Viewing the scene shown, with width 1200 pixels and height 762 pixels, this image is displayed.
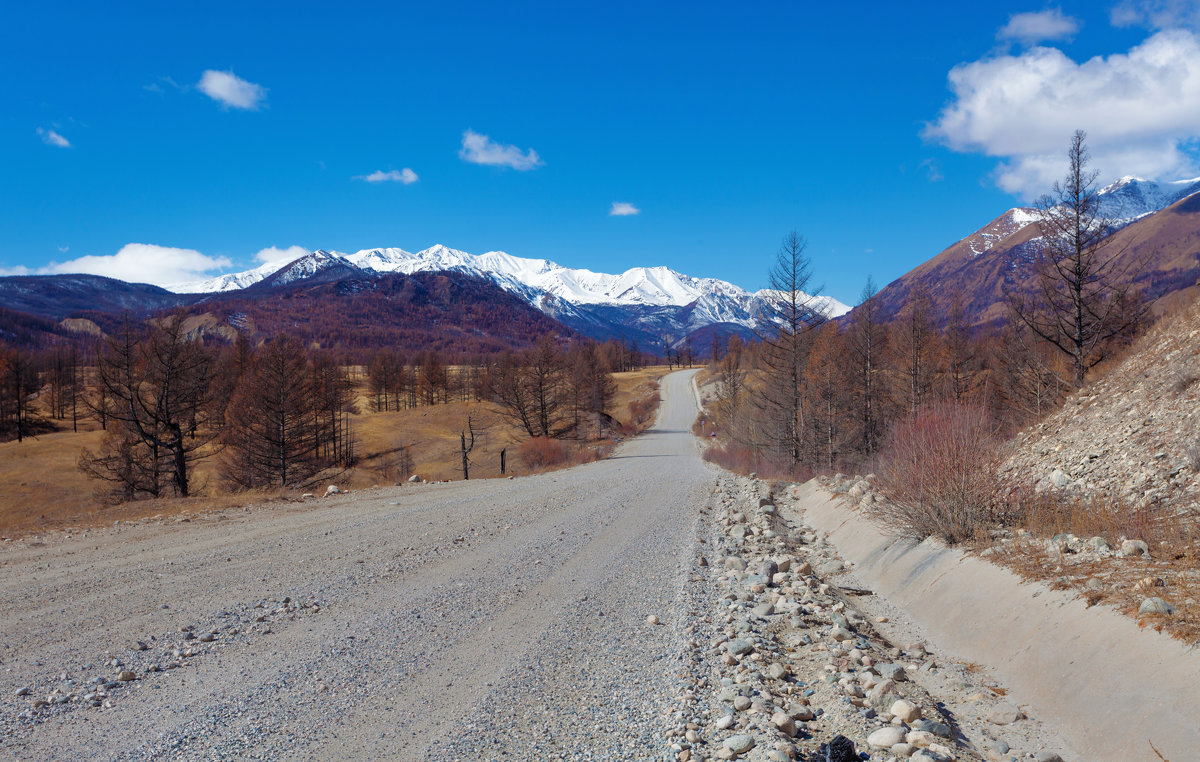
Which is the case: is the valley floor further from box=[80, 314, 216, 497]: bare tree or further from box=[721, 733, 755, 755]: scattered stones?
box=[80, 314, 216, 497]: bare tree

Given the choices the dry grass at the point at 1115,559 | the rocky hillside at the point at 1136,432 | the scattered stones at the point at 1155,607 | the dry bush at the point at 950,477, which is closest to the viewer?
the scattered stones at the point at 1155,607

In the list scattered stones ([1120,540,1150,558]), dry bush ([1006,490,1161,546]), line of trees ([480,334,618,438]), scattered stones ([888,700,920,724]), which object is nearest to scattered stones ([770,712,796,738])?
scattered stones ([888,700,920,724])

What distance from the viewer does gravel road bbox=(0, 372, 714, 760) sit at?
5211mm

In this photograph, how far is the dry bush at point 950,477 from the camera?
9117mm

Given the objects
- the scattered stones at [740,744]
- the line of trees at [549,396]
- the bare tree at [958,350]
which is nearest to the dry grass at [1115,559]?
the scattered stones at [740,744]

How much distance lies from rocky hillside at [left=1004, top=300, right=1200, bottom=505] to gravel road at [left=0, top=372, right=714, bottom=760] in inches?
301

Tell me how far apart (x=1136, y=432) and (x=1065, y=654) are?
9.81m

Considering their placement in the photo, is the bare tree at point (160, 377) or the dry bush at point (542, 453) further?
the dry bush at point (542, 453)

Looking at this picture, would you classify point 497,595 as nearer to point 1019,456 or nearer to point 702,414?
point 1019,456

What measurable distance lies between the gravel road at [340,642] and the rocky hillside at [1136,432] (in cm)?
764

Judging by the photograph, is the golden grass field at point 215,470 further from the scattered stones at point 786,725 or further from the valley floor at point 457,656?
the scattered stones at point 786,725

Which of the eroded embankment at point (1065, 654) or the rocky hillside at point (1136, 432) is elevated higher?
the rocky hillside at point (1136, 432)

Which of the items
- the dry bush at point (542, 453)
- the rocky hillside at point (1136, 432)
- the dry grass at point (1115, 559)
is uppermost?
the rocky hillside at point (1136, 432)

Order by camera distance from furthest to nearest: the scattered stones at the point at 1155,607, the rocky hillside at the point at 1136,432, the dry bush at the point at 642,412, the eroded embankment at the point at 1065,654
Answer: the dry bush at the point at 642,412 < the rocky hillside at the point at 1136,432 < the scattered stones at the point at 1155,607 < the eroded embankment at the point at 1065,654
